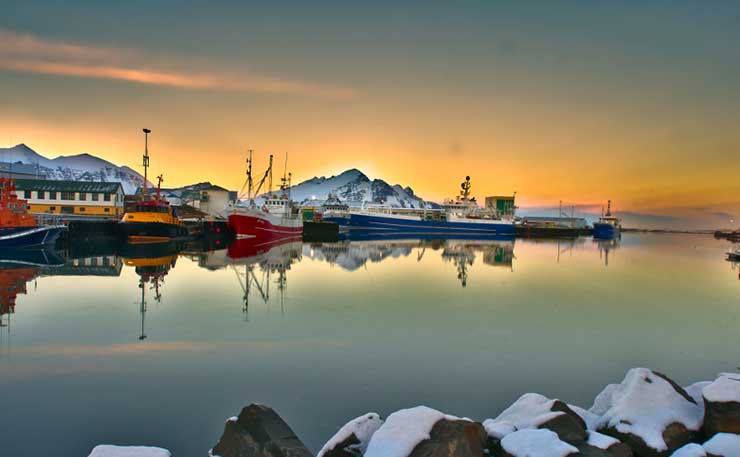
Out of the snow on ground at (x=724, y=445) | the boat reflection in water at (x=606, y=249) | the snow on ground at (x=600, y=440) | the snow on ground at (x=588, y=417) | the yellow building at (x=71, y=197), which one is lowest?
the boat reflection in water at (x=606, y=249)

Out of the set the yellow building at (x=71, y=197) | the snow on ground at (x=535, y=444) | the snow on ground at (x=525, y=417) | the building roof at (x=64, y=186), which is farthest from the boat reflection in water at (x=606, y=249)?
the building roof at (x=64, y=186)

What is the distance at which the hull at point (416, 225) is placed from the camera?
7862cm

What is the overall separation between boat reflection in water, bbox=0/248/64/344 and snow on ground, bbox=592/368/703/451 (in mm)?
11357

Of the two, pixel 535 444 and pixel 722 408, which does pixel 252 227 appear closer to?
pixel 535 444

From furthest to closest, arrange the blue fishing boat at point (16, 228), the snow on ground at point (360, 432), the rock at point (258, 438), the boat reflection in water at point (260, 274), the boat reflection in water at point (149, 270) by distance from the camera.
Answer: the blue fishing boat at point (16, 228) → the boat reflection in water at point (260, 274) → the boat reflection in water at point (149, 270) → the snow on ground at point (360, 432) → the rock at point (258, 438)

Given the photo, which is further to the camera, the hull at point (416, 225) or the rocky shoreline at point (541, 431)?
the hull at point (416, 225)

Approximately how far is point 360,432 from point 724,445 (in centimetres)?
351

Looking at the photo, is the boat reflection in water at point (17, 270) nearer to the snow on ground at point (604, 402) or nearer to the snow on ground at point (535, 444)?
the snow on ground at point (535, 444)

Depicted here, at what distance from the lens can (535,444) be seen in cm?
426

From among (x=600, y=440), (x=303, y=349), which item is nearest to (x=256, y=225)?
(x=303, y=349)

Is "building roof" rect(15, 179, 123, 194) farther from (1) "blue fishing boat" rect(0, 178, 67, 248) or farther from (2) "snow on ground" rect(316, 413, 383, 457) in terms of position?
(2) "snow on ground" rect(316, 413, 383, 457)

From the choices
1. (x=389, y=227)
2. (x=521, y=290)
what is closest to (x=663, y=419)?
(x=521, y=290)

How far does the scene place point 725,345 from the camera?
10078 mm

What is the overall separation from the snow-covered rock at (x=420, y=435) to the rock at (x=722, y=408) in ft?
8.47
